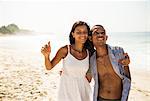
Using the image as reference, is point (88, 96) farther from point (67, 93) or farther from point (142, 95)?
point (142, 95)

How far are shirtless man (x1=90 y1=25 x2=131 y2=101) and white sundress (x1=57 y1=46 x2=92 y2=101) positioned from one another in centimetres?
13

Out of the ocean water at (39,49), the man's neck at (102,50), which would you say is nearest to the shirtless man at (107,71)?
the man's neck at (102,50)

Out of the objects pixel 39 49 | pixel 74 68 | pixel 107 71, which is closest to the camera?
pixel 74 68

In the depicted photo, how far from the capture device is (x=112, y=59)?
385 cm

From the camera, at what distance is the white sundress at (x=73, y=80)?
385cm

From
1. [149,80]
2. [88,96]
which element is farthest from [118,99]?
[149,80]

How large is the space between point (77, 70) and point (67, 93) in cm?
31

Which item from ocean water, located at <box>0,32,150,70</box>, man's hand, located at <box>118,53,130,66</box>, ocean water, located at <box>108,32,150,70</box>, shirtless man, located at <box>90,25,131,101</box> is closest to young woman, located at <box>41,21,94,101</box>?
shirtless man, located at <box>90,25,131,101</box>

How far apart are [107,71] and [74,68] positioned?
415mm

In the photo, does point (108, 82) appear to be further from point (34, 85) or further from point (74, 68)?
point (34, 85)

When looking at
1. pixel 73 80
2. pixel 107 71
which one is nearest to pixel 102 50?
pixel 107 71

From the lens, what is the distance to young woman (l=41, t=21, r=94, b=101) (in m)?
3.85

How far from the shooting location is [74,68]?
383 cm

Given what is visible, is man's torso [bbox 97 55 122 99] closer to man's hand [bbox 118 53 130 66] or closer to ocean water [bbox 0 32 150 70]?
man's hand [bbox 118 53 130 66]
